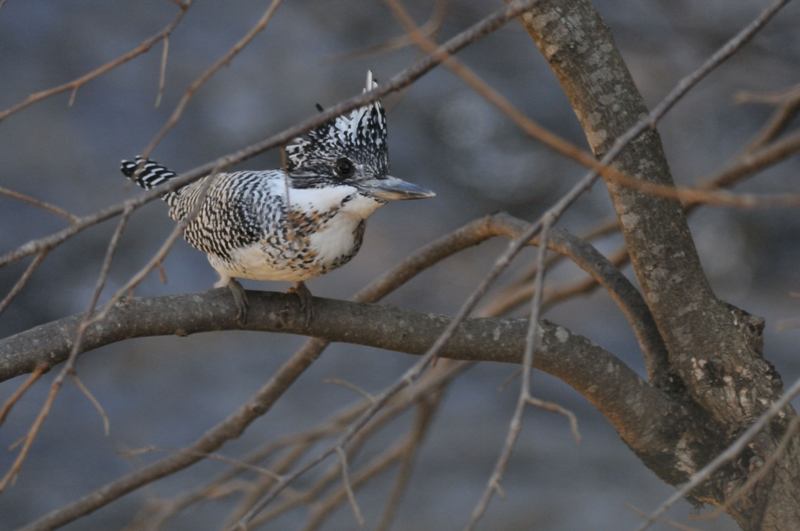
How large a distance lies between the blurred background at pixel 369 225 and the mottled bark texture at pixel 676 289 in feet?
7.91

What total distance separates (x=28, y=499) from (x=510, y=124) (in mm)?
3083

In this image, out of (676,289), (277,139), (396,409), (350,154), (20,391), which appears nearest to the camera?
(277,139)

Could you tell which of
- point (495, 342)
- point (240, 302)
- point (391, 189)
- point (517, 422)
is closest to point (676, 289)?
point (495, 342)

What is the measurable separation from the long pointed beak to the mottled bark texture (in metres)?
0.32

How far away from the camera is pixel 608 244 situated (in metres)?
5.71

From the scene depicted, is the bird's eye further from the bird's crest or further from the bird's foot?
the bird's foot

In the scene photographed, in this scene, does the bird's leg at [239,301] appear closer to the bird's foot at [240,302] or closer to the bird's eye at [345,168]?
the bird's foot at [240,302]

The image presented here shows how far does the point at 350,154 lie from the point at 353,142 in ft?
0.08

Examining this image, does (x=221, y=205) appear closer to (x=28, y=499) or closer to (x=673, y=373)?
(x=673, y=373)

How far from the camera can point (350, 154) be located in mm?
2188

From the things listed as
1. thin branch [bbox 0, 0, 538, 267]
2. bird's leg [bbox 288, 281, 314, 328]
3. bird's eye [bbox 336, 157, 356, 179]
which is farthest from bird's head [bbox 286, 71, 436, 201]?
thin branch [bbox 0, 0, 538, 267]

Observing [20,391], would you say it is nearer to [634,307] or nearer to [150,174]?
[634,307]

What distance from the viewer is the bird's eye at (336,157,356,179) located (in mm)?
2186

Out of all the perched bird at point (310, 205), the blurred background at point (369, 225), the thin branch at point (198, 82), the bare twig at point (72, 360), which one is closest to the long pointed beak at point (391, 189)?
the perched bird at point (310, 205)
